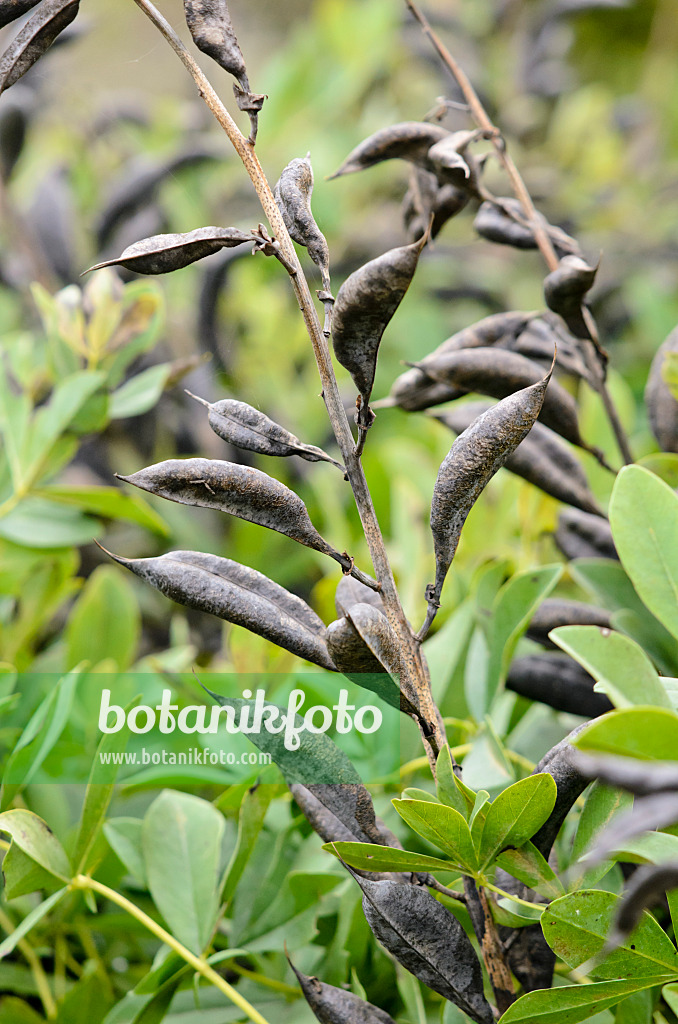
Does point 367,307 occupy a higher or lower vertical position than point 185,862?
higher

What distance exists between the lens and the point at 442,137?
0.40 m

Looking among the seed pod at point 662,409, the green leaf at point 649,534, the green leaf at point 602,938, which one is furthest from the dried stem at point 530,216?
the green leaf at point 602,938

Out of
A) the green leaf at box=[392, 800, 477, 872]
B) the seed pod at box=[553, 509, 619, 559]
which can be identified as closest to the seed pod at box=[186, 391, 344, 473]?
the green leaf at box=[392, 800, 477, 872]

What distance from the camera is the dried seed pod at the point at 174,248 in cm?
26

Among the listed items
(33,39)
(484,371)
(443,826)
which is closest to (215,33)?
(33,39)

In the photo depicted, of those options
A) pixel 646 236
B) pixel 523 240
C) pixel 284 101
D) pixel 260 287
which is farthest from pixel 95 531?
pixel 646 236

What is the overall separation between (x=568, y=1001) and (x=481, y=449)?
0.18 m

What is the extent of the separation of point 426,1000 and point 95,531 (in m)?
0.37

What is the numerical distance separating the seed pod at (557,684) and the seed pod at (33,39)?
327mm

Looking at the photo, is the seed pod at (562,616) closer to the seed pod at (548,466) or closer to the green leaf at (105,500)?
the seed pod at (548,466)

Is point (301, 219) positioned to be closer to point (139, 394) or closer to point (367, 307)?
point (367, 307)

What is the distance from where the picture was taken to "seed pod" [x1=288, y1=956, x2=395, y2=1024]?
0.29 meters

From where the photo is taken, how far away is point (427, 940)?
0.90 ft

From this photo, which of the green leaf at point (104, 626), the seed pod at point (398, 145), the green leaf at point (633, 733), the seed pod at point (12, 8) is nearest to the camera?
the green leaf at point (633, 733)
